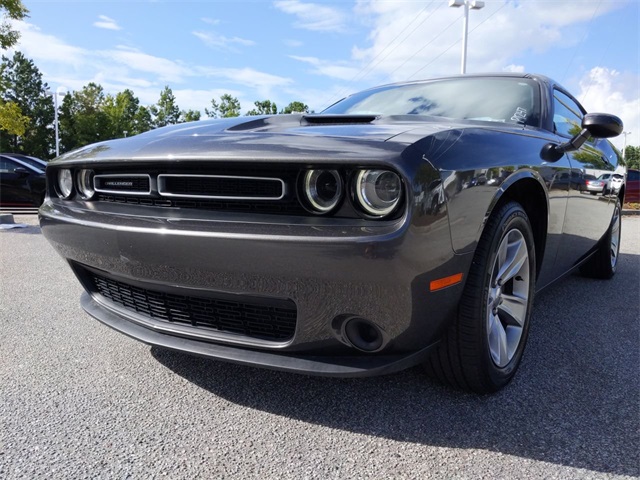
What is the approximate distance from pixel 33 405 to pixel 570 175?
2.58m

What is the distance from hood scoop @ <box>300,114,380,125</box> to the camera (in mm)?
2093

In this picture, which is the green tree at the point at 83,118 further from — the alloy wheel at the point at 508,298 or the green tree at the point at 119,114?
the alloy wheel at the point at 508,298

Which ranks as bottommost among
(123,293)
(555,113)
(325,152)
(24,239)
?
(24,239)

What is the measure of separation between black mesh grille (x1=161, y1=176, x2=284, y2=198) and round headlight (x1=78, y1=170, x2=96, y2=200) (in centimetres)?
57

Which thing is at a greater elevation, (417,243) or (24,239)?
(417,243)

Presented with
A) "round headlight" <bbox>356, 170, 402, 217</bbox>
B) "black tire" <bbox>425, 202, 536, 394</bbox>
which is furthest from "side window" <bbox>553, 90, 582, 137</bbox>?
"round headlight" <bbox>356, 170, 402, 217</bbox>

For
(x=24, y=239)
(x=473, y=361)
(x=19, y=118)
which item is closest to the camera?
(x=473, y=361)

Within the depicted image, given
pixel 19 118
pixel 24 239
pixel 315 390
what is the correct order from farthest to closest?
pixel 19 118, pixel 24 239, pixel 315 390

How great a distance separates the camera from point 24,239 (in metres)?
5.93

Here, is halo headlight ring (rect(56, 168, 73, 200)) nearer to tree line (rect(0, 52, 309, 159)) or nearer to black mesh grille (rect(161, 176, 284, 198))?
black mesh grille (rect(161, 176, 284, 198))

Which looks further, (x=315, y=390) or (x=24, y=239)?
(x=24, y=239)

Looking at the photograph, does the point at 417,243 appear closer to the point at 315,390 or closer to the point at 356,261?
the point at 356,261

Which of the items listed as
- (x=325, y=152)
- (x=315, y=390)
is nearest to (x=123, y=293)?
(x=315, y=390)

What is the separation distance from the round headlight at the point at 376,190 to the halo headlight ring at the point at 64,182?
4.80 feet
